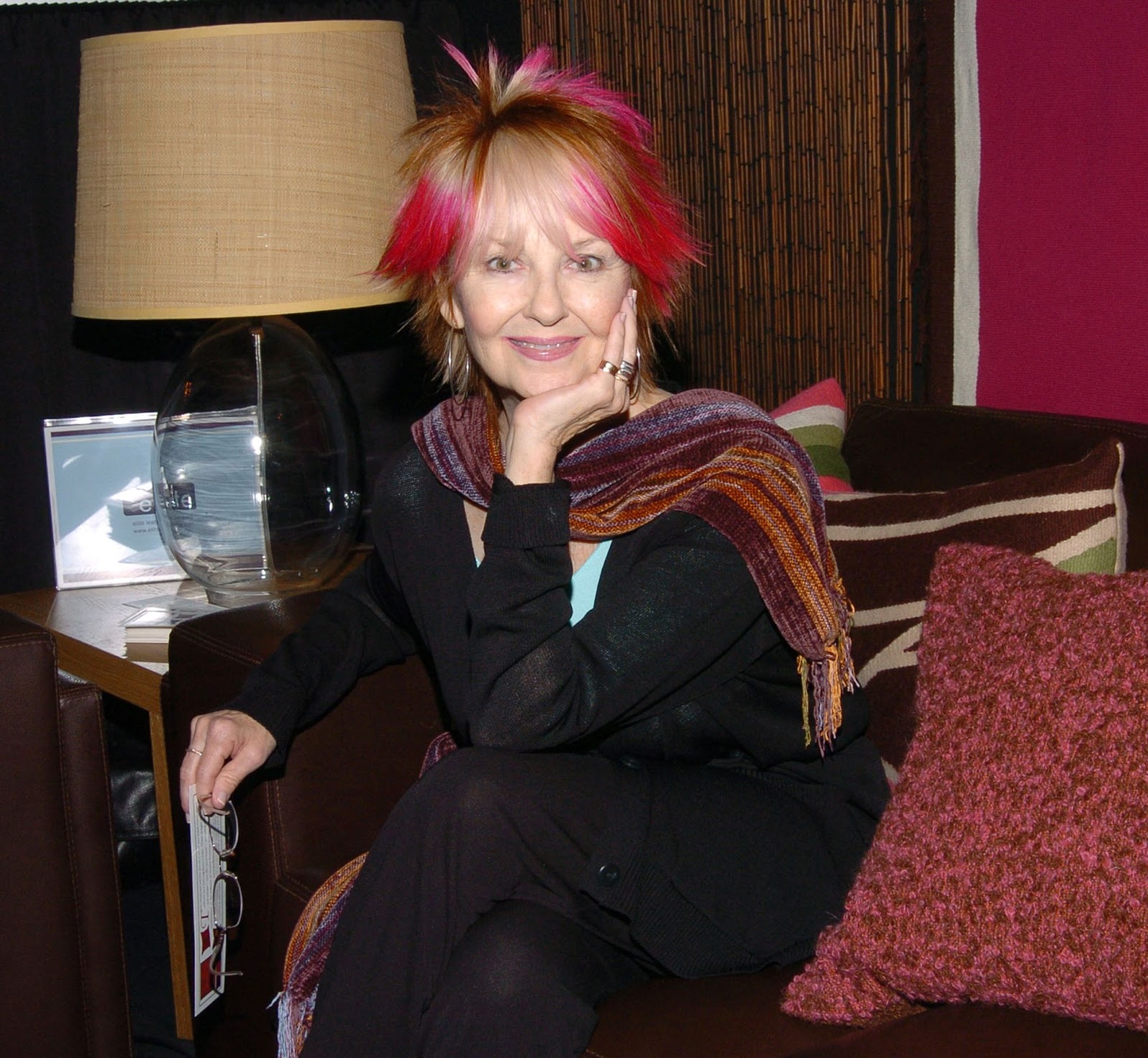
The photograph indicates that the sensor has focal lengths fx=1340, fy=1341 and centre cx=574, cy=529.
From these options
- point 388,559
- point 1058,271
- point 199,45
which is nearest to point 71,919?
point 388,559

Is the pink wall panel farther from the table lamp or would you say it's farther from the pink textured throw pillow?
the table lamp

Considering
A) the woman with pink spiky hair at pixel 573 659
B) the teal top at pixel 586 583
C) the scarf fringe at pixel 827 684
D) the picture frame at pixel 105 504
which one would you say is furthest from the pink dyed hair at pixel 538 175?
the picture frame at pixel 105 504

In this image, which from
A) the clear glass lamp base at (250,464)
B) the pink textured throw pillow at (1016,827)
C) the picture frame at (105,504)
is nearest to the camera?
the pink textured throw pillow at (1016,827)

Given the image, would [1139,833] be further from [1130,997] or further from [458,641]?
[458,641]

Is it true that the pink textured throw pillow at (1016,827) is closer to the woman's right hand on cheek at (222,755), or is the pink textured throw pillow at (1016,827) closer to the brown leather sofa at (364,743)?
the brown leather sofa at (364,743)

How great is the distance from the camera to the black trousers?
1164 millimetres

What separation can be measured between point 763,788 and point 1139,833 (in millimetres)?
407

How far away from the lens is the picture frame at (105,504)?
7.40 feet

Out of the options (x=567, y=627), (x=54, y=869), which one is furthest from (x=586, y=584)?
(x=54, y=869)

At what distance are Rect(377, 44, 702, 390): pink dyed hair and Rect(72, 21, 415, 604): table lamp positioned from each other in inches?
11.5

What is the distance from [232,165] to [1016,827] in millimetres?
1328

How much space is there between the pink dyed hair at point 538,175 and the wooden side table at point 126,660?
704mm

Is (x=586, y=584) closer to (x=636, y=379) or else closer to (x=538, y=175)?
(x=636, y=379)

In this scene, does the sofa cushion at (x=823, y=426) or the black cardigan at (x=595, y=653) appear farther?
the sofa cushion at (x=823, y=426)
